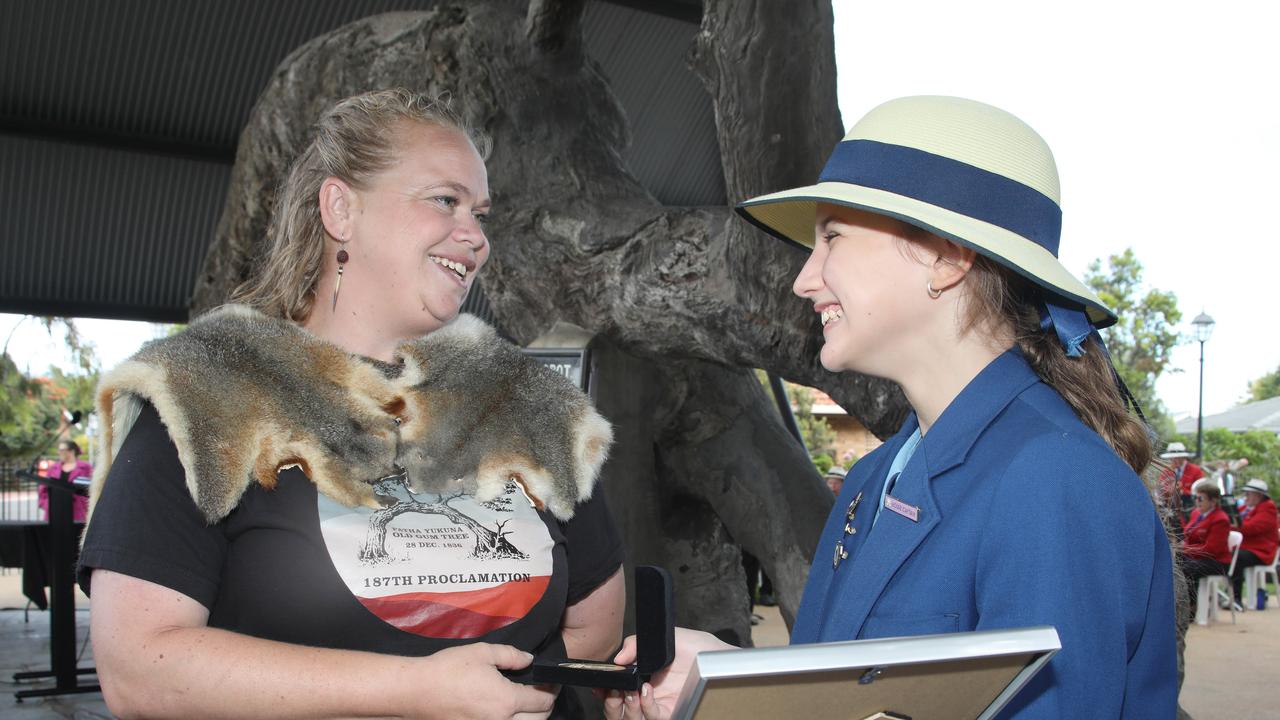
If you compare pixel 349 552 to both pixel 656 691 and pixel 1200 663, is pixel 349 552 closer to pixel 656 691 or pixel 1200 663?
pixel 656 691

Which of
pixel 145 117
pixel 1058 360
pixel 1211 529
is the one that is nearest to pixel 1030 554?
pixel 1058 360

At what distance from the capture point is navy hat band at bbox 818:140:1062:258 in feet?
5.14

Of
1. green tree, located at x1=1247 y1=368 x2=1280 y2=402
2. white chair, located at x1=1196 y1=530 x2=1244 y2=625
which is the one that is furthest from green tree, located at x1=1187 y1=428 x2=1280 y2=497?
green tree, located at x1=1247 y1=368 x2=1280 y2=402

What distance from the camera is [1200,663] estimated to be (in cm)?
845

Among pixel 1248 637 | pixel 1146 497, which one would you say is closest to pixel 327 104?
pixel 1146 497

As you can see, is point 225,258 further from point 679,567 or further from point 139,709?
point 139,709

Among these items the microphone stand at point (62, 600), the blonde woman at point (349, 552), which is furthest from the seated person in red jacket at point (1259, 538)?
the blonde woman at point (349, 552)

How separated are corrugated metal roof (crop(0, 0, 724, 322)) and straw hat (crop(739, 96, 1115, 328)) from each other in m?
7.31

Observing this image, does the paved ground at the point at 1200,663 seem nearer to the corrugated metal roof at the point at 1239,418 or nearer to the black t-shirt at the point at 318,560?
the black t-shirt at the point at 318,560

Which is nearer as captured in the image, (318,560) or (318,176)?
(318,560)

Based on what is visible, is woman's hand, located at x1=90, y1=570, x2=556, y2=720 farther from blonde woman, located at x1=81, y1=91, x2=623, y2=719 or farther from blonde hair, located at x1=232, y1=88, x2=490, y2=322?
blonde hair, located at x1=232, y1=88, x2=490, y2=322

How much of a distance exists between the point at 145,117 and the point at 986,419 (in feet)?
27.9

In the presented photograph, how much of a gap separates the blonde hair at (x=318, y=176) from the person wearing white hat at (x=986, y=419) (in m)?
0.83

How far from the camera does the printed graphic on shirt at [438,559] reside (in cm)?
179
